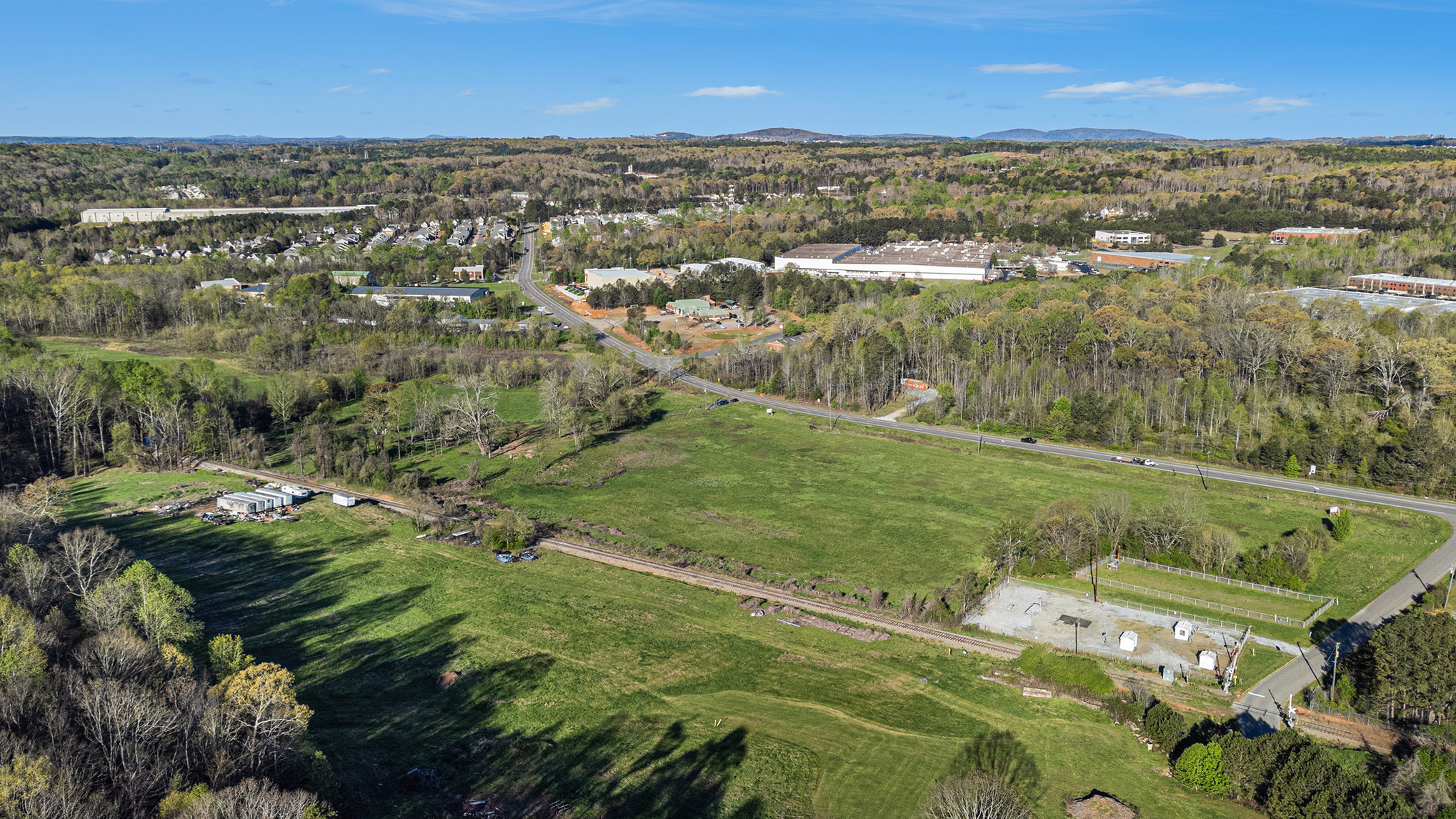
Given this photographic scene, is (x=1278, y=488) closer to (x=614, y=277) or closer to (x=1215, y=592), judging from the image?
(x=1215, y=592)

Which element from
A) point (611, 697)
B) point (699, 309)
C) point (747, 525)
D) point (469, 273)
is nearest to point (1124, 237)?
point (699, 309)

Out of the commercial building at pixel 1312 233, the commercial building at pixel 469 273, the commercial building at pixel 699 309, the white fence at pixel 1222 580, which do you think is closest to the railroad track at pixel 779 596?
the white fence at pixel 1222 580

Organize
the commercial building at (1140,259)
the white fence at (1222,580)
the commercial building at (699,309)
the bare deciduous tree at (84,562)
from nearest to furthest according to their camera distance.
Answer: the bare deciduous tree at (84,562) → the white fence at (1222,580) → the commercial building at (699,309) → the commercial building at (1140,259)

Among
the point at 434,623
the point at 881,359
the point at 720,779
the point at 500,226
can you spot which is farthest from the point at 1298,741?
the point at 500,226

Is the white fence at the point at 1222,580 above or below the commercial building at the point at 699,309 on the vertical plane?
below

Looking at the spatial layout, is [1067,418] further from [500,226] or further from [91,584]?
[500,226]

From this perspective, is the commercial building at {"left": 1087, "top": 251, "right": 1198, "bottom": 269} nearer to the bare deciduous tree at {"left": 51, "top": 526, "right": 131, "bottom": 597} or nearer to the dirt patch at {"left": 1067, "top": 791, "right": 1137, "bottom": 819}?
the dirt patch at {"left": 1067, "top": 791, "right": 1137, "bottom": 819}

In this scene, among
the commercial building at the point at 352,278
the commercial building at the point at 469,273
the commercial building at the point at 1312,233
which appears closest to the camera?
the commercial building at the point at 352,278

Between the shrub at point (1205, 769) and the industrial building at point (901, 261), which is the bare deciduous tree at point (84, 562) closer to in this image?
the shrub at point (1205, 769)
